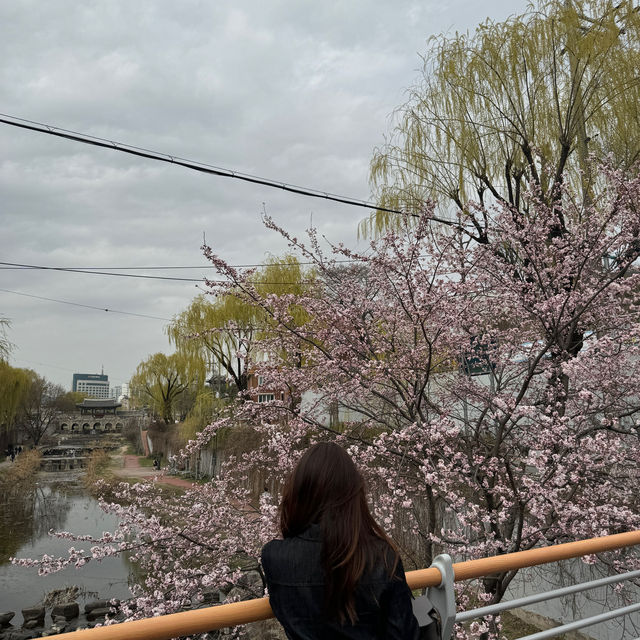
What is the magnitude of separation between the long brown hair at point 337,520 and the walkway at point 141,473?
1990cm

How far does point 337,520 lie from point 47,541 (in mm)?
18925

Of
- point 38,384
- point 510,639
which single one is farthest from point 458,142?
point 38,384

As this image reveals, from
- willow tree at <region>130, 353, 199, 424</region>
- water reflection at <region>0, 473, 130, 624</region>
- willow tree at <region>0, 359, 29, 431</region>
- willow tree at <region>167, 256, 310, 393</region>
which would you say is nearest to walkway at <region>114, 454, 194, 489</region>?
water reflection at <region>0, 473, 130, 624</region>

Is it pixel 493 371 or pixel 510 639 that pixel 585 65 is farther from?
pixel 510 639

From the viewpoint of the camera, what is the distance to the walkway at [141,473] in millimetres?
23622

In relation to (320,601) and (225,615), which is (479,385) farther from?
(225,615)

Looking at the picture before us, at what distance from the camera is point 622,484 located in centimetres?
462

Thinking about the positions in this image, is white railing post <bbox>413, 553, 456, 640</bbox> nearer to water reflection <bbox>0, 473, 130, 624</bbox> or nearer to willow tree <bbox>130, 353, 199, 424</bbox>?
water reflection <bbox>0, 473, 130, 624</bbox>

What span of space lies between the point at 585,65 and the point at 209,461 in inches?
803

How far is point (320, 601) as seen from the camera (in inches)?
48.9

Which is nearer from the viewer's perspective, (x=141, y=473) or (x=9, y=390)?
(x=9, y=390)

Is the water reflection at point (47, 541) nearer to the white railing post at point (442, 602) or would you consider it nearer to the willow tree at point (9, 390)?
the willow tree at point (9, 390)

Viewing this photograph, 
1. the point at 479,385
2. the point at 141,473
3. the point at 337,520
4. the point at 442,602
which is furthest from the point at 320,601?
the point at 141,473

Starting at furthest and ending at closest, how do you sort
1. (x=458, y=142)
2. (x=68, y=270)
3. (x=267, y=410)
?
(x=68, y=270) → (x=458, y=142) → (x=267, y=410)
